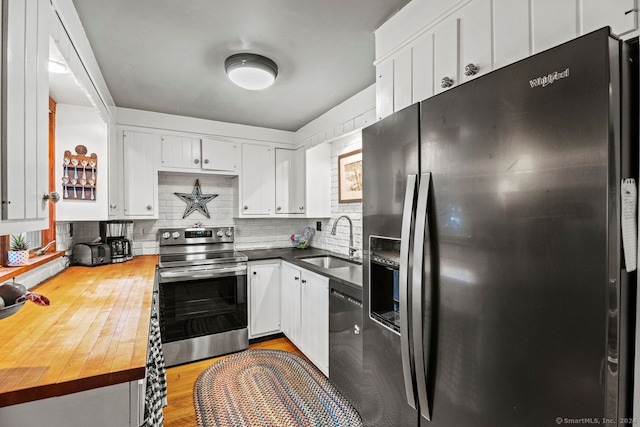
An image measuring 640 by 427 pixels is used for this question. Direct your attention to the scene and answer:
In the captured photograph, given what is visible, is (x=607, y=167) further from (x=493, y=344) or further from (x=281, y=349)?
(x=281, y=349)

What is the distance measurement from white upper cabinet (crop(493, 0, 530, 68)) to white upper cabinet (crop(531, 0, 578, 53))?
0.03 m

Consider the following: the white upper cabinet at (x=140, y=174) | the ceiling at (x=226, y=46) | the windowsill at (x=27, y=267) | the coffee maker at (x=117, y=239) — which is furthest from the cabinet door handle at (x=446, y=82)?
the coffee maker at (x=117, y=239)

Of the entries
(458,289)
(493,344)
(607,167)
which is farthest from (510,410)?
(607,167)

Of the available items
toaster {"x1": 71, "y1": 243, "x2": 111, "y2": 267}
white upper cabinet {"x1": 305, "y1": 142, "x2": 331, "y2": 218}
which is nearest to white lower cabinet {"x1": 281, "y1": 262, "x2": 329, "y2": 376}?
white upper cabinet {"x1": 305, "y1": 142, "x2": 331, "y2": 218}

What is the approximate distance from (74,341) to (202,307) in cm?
176

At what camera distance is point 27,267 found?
175 centimetres

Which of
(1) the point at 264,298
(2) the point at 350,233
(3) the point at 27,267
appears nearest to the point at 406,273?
(2) the point at 350,233

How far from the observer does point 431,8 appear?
135 centimetres

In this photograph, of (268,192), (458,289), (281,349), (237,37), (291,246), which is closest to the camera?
(458,289)

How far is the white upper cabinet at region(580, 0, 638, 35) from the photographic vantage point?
767 mm

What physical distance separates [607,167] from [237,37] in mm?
1812

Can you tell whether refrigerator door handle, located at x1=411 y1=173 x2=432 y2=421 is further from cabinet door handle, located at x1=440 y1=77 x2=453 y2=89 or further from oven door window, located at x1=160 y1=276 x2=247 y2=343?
oven door window, located at x1=160 y1=276 x2=247 y2=343

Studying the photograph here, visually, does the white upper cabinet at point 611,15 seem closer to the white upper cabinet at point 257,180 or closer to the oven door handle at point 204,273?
the oven door handle at point 204,273

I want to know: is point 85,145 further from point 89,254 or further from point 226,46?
point 226,46
